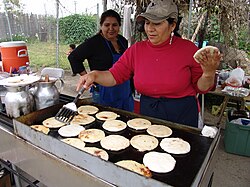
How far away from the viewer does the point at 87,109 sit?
1.87m

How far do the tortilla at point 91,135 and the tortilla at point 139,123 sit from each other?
24 cm

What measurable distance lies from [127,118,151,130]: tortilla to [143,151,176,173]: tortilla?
308 mm

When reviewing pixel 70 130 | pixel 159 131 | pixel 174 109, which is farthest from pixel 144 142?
pixel 70 130

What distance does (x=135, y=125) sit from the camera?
1623 millimetres

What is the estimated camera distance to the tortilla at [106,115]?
1.74 meters

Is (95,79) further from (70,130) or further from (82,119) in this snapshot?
(70,130)

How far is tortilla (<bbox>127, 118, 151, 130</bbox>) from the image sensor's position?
1.60m

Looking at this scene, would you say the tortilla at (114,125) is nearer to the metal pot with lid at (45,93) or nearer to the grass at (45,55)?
the metal pot with lid at (45,93)

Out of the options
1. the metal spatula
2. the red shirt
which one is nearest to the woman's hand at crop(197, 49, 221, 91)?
the red shirt

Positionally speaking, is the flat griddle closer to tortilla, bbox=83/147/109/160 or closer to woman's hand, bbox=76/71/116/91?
tortilla, bbox=83/147/109/160

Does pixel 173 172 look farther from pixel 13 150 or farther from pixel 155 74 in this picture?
pixel 13 150

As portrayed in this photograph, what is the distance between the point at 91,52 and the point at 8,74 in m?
1.05

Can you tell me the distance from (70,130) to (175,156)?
768 mm

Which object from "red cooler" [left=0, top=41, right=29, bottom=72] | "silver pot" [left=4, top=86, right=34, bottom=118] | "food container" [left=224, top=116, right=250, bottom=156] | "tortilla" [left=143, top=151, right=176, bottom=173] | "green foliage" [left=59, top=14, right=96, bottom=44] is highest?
"green foliage" [left=59, top=14, right=96, bottom=44]
